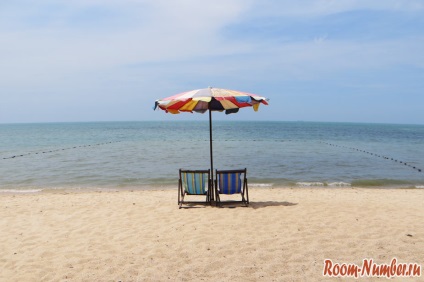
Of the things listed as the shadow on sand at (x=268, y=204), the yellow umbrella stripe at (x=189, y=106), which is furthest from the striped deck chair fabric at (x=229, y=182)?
the yellow umbrella stripe at (x=189, y=106)

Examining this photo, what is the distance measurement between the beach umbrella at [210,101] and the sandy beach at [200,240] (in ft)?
7.89

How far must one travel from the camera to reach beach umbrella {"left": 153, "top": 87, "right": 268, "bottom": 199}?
24.7 feet

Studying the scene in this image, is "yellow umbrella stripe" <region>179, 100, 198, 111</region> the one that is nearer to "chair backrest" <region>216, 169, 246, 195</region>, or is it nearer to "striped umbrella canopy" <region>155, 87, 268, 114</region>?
"striped umbrella canopy" <region>155, 87, 268, 114</region>

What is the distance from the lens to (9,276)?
15.3 feet

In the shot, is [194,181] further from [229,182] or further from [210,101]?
[210,101]

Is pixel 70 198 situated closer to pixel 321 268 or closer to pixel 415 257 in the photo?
pixel 321 268

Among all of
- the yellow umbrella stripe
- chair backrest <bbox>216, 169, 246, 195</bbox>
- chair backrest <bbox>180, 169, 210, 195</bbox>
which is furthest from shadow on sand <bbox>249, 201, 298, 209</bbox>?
the yellow umbrella stripe

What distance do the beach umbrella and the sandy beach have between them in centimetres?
241

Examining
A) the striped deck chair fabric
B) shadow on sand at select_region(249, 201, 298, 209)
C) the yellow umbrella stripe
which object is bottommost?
shadow on sand at select_region(249, 201, 298, 209)

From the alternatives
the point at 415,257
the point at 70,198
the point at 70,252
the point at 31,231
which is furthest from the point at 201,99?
the point at 70,198

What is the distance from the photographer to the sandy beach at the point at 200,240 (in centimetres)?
471

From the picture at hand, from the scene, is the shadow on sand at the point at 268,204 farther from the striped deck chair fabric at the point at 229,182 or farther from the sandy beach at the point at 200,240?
the striped deck chair fabric at the point at 229,182

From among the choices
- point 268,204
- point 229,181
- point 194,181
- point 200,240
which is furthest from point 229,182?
point 200,240

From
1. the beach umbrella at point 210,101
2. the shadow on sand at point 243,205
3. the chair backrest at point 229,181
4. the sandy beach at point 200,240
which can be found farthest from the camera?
the shadow on sand at point 243,205
